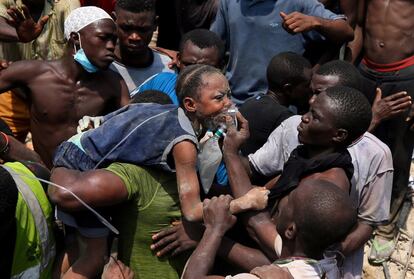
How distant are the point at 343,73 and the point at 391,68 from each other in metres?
1.87

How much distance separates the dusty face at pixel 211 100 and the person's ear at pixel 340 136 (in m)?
0.52

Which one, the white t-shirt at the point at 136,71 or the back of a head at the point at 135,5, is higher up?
the back of a head at the point at 135,5

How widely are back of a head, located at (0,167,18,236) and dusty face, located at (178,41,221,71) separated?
1.95 metres

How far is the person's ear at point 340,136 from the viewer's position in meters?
3.17

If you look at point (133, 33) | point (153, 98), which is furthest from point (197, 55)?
point (153, 98)

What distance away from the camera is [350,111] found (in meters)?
3.15

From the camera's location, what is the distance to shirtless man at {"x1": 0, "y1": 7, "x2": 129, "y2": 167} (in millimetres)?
4070

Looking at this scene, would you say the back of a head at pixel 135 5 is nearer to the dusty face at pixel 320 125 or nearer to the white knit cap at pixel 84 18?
the white knit cap at pixel 84 18

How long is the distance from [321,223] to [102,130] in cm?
105

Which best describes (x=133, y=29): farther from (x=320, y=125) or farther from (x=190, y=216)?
(x=190, y=216)

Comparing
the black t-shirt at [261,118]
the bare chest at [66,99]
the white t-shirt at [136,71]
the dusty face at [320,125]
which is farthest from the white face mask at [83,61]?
the dusty face at [320,125]

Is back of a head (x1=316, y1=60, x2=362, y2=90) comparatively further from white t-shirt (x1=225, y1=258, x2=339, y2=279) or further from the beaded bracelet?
the beaded bracelet

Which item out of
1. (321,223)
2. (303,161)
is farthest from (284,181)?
(321,223)

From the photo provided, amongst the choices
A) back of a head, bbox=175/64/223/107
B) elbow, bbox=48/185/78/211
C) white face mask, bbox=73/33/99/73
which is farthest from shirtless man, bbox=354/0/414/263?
elbow, bbox=48/185/78/211
